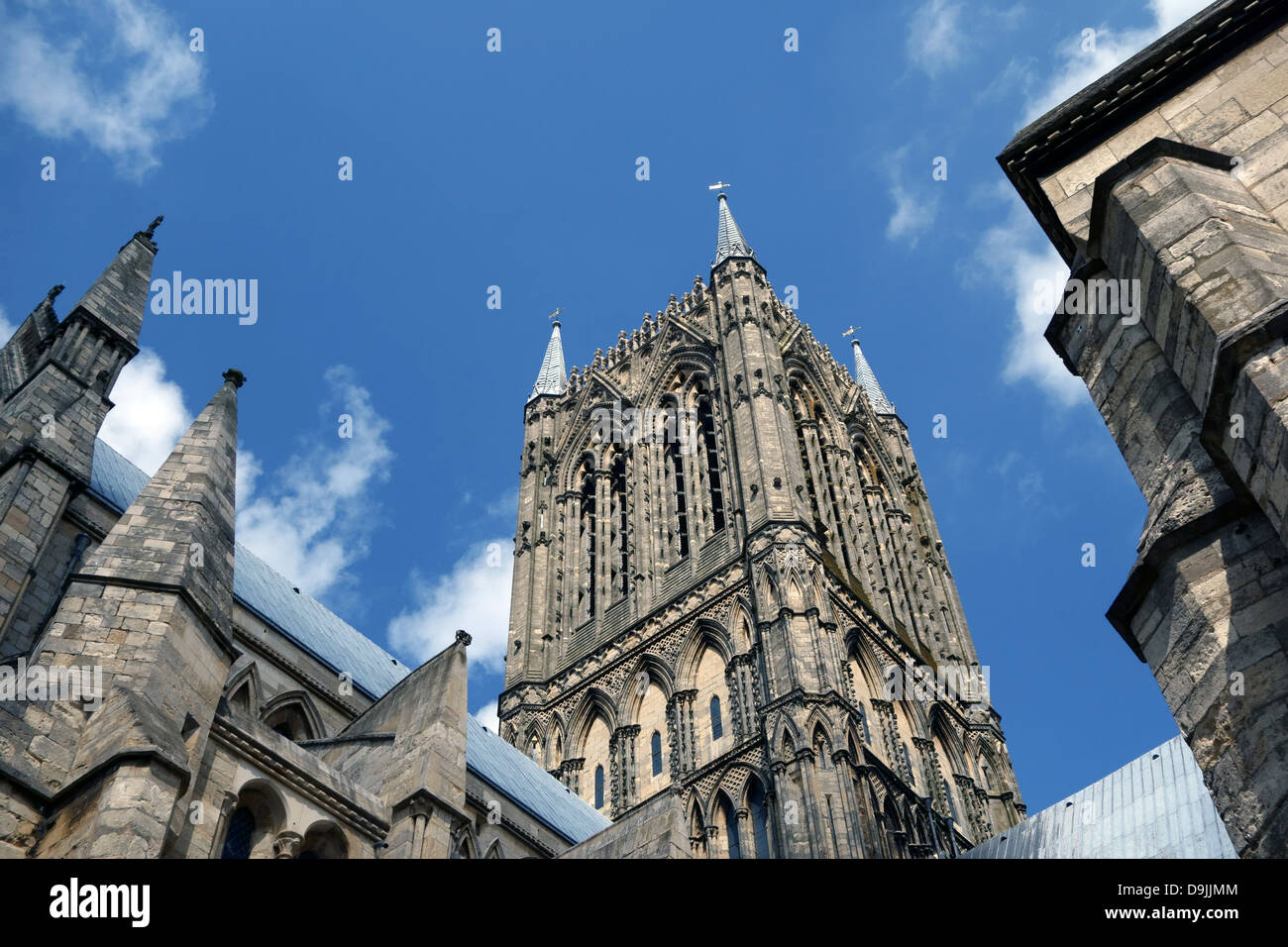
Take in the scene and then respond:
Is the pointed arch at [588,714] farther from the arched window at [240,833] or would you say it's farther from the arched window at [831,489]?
the arched window at [240,833]

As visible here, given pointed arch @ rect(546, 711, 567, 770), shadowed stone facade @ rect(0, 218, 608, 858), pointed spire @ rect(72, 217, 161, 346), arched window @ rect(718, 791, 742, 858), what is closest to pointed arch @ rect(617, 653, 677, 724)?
pointed arch @ rect(546, 711, 567, 770)

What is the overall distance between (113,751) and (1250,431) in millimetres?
→ 7474

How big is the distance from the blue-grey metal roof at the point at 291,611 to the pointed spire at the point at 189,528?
6.86 meters

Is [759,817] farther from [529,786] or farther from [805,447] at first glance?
[805,447]

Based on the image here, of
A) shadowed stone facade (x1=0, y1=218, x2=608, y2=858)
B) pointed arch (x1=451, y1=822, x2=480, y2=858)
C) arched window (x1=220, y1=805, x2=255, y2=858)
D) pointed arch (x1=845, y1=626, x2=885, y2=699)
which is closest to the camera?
shadowed stone facade (x1=0, y1=218, x2=608, y2=858)

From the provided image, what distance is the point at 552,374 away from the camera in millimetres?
49031

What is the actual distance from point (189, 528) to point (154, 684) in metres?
2.17

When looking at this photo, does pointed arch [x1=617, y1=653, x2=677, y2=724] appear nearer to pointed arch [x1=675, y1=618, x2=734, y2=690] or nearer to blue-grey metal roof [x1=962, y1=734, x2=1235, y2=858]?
pointed arch [x1=675, y1=618, x2=734, y2=690]

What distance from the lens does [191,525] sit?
10922 millimetres

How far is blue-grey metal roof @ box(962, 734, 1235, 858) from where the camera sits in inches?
786

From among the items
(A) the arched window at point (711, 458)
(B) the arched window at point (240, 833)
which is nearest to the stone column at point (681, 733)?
(A) the arched window at point (711, 458)

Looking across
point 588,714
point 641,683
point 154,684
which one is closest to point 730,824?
point 641,683
